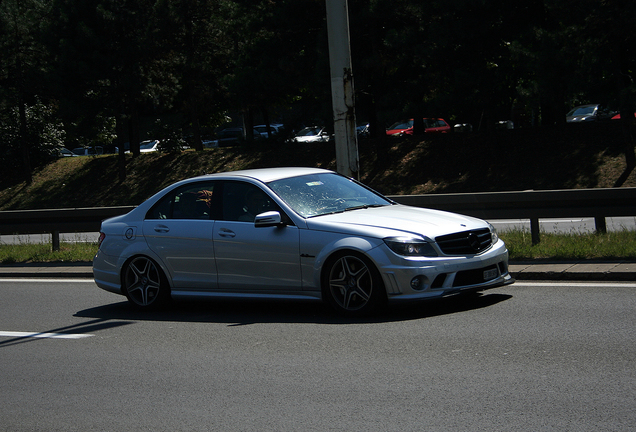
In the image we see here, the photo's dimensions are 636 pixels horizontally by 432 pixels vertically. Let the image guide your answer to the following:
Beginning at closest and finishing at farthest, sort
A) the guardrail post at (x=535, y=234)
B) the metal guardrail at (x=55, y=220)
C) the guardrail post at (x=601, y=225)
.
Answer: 1. the guardrail post at (x=535, y=234)
2. the guardrail post at (x=601, y=225)
3. the metal guardrail at (x=55, y=220)

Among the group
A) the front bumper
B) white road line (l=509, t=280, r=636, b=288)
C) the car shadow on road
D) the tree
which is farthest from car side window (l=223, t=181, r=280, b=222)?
the tree

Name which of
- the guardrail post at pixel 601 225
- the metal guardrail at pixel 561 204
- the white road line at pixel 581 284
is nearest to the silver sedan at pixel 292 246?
the white road line at pixel 581 284

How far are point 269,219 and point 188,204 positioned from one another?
4.77 feet

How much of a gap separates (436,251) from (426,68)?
2001 cm

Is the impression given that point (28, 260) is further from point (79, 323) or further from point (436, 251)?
point (436, 251)

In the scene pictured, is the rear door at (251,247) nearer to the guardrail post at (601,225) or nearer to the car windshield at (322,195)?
the car windshield at (322,195)

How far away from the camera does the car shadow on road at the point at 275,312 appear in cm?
793

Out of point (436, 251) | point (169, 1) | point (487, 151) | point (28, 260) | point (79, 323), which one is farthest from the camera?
point (169, 1)

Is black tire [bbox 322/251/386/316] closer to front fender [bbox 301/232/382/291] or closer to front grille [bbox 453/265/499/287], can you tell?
front fender [bbox 301/232/382/291]

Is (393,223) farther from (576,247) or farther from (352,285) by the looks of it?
(576,247)

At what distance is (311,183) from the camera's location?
8.86 m

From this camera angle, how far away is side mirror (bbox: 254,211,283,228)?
802 centimetres

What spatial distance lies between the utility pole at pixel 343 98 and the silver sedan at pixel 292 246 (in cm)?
267

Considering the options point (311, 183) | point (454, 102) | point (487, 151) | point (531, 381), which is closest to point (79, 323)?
point (311, 183)
